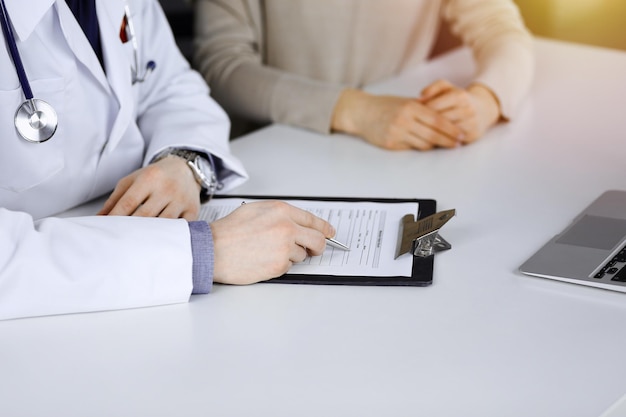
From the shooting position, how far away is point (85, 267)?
1057 mm

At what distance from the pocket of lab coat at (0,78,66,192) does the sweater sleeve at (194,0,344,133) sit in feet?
1.83

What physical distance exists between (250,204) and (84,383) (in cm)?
34

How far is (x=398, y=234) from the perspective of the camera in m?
1.21

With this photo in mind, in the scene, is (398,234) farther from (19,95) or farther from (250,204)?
(19,95)

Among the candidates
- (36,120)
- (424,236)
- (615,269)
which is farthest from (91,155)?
(615,269)

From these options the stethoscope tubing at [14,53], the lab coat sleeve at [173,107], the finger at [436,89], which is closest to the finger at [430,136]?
the finger at [436,89]

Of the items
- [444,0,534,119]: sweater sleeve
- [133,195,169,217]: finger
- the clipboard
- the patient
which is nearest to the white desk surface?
the clipboard

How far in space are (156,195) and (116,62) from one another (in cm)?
22

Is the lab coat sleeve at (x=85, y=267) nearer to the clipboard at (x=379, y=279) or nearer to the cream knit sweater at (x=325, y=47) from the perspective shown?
the clipboard at (x=379, y=279)

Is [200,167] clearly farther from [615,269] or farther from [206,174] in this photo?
[615,269]

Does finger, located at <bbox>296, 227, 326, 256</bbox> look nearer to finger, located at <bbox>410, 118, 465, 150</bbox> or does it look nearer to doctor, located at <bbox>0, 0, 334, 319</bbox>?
doctor, located at <bbox>0, 0, 334, 319</bbox>

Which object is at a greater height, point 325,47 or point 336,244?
point 325,47

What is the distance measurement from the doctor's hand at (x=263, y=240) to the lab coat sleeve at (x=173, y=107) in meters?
0.26

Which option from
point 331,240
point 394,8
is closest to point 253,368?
point 331,240
